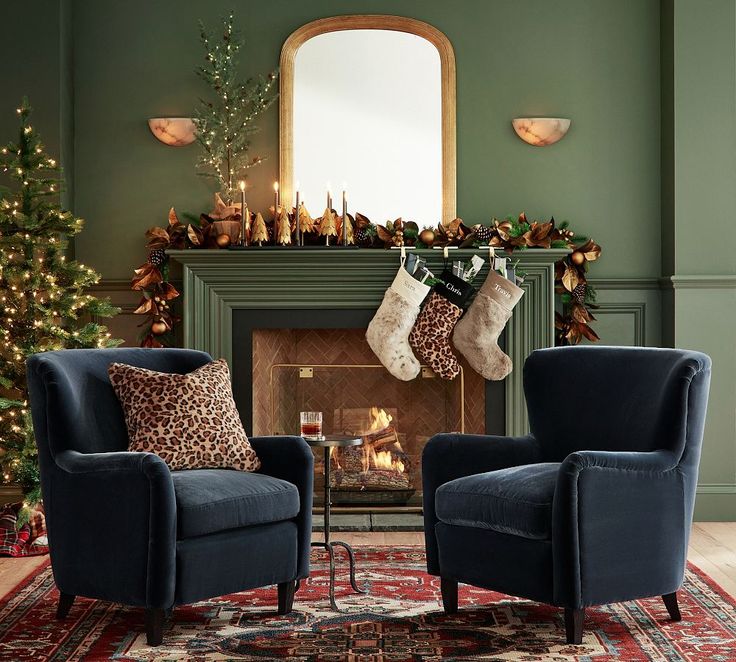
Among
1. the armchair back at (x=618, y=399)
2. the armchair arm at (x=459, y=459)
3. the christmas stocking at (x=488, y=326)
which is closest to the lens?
the armchair back at (x=618, y=399)

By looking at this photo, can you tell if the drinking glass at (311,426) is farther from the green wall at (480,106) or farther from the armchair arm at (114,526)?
the green wall at (480,106)

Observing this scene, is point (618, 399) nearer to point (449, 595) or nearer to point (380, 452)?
point (449, 595)

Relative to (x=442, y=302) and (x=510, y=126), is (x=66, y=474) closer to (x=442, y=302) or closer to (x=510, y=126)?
(x=442, y=302)

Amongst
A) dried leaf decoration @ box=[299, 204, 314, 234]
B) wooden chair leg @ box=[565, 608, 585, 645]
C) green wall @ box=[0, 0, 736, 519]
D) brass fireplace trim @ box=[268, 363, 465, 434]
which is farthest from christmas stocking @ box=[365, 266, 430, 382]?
wooden chair leg @ box=[565, 608, 585, 645]

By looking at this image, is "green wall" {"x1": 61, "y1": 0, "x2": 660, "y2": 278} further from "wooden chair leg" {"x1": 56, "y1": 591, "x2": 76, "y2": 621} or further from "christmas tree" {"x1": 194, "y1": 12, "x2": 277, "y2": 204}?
"wooden chair leg" {"x1": 56, "y1": 591, "x2": 76, "y2": 621}

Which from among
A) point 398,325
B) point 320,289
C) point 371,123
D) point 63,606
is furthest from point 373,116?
point 63,606

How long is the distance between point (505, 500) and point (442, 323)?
6.35 feet

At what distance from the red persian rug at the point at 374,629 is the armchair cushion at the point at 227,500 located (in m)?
0.32

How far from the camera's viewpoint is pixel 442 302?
4.90 metres

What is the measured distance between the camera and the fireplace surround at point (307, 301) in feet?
16.2

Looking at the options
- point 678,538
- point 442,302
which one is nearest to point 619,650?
point 678,538

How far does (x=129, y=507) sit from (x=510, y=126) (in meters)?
3.11

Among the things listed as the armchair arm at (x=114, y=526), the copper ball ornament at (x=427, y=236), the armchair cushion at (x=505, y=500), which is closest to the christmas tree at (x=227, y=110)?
the copper ball ornament at (x=427, y=236)

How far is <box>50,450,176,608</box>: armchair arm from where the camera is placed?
2.90m
